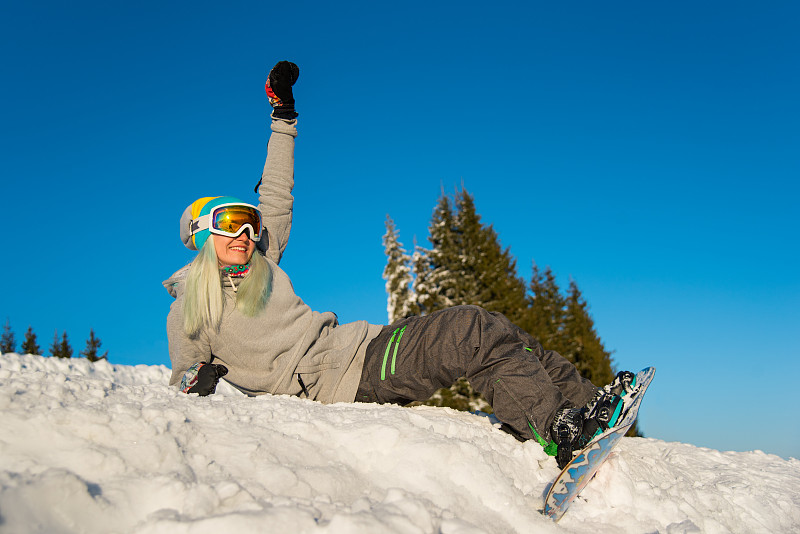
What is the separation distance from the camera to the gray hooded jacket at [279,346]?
12.6 feet

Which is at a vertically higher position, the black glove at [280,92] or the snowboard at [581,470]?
the black glove at [280,92]

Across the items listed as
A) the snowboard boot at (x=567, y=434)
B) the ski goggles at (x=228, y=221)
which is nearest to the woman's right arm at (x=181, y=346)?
the ski goggles at (x=228, y=221)

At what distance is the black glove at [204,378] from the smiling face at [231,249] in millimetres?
780

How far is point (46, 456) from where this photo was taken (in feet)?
6.36

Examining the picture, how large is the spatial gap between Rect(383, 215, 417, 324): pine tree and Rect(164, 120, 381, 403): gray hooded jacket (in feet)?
56.9

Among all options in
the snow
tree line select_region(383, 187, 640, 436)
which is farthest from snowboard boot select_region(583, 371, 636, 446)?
tree line select_region(383, 187, 640, 436)

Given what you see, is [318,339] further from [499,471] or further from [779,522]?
[779,522]

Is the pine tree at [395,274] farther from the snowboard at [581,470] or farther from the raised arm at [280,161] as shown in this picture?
the snowboard at [581,470]

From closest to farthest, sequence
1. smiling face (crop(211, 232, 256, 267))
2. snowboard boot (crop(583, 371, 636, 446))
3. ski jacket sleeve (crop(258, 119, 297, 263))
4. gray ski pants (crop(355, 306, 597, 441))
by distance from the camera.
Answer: snowboard boot (crop(583, 371, 636, 446))
gray ski pants (crop(355, 306, 597, 441))
smiling face (crop(211, 232, 256, 267))
ski jacket sleeve (crop(258, 119, 297, 263))

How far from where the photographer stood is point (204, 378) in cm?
359

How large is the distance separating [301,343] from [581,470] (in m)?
2.16

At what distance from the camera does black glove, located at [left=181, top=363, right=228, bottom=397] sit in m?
3.56

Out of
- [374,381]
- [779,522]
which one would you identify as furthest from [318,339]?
[779,522]

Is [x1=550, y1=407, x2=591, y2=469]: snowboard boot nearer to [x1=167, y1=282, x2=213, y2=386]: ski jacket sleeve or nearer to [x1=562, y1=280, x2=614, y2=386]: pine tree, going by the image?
[x1=167, y1=282, x2=213, y2=386]: ski jacket sleeve
